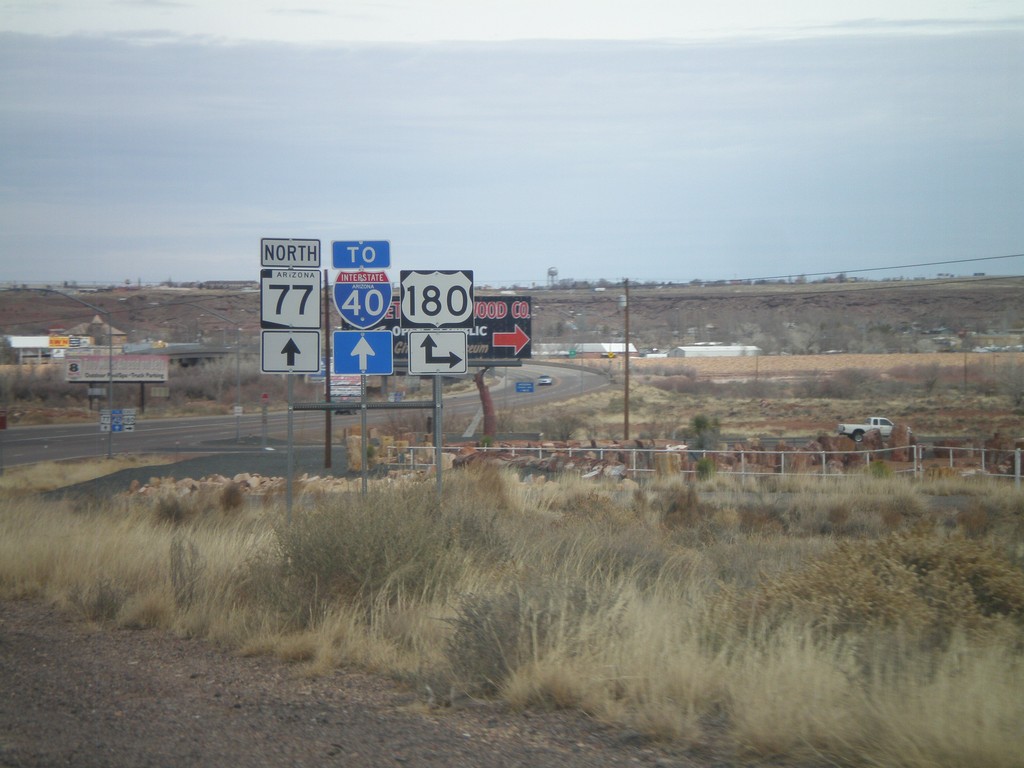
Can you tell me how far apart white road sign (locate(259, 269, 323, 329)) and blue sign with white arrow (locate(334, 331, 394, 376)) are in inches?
30.6

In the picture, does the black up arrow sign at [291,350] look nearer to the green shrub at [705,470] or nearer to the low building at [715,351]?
Answer: the green shrub at [705,470]

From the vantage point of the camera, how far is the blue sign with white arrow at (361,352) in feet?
46.8

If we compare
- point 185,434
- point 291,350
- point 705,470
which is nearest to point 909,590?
point 291,350

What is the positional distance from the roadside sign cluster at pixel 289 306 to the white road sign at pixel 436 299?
4.04 feet

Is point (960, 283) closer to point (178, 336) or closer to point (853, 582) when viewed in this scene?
point (178, 336)

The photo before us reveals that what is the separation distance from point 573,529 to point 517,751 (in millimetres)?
7192

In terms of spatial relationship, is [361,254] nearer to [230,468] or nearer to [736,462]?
[736,462]

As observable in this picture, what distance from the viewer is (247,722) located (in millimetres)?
6707

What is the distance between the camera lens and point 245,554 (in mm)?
11375

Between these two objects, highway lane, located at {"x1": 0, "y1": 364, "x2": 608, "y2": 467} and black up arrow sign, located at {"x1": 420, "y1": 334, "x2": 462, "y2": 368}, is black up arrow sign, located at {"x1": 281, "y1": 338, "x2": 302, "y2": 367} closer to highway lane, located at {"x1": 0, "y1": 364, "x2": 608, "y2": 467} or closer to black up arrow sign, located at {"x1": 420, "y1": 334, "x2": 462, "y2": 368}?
black up arrow sign, located at {"x1": 420, "y1": 334, "x2": 462, "y2": 368}

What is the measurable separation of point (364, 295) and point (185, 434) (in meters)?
50.6

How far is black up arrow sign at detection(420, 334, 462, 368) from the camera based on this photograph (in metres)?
13.9

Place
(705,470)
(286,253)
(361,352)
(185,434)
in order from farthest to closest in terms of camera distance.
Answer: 1. (185,434)
2. (705,470)
3. (361,352)
4. (286,253)

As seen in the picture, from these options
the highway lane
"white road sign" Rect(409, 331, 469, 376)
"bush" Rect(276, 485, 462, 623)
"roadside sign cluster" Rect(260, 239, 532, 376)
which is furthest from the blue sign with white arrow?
the highway lane
